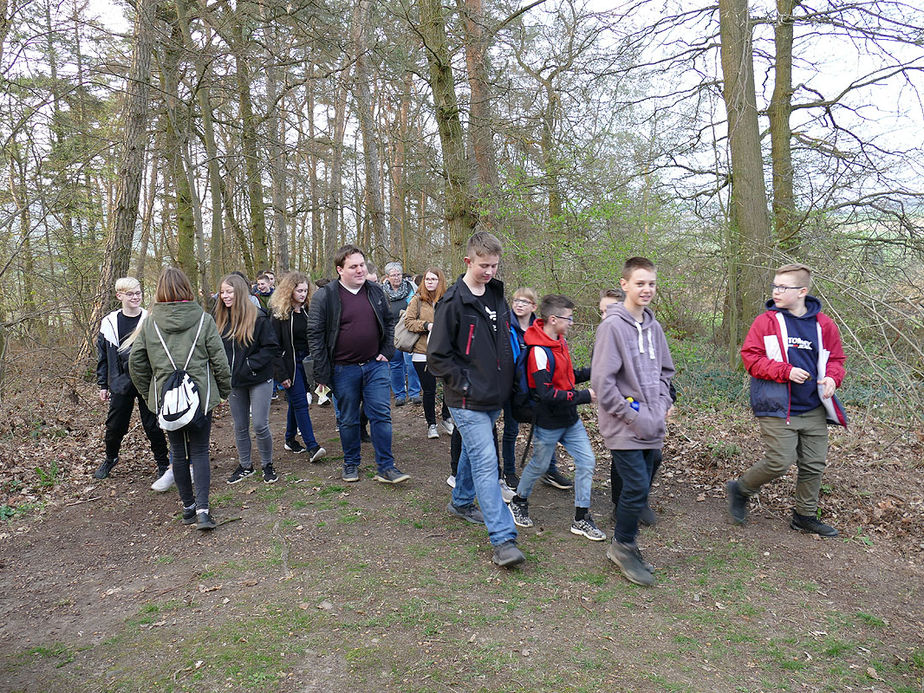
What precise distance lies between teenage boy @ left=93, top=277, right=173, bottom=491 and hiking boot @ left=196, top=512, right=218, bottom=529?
1344mm

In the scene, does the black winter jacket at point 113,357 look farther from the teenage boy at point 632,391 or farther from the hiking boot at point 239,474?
the teenage boy at point 632,391

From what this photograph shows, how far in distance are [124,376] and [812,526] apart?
637 cm

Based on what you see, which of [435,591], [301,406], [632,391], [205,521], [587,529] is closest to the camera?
[435,591]

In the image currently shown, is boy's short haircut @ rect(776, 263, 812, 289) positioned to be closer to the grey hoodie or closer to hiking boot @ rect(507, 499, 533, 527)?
the grey hoodie

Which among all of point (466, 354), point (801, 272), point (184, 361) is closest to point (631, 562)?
point (466, 354)

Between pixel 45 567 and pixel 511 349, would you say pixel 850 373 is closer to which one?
pixel 511 349

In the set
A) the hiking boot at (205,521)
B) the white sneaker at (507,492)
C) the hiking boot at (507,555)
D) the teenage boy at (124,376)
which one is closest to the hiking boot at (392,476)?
the white sneaker at (507,492)

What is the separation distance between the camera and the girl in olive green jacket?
452cm

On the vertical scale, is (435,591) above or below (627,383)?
below

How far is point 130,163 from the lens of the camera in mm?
9289

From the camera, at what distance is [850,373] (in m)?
6.55

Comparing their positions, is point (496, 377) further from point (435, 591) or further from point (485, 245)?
point (435, 591)

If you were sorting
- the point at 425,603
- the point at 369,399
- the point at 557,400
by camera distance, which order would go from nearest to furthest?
the point at 425,603, the point at 557,400, the point at 369,399

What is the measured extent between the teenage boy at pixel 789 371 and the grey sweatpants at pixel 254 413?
14.1ft
